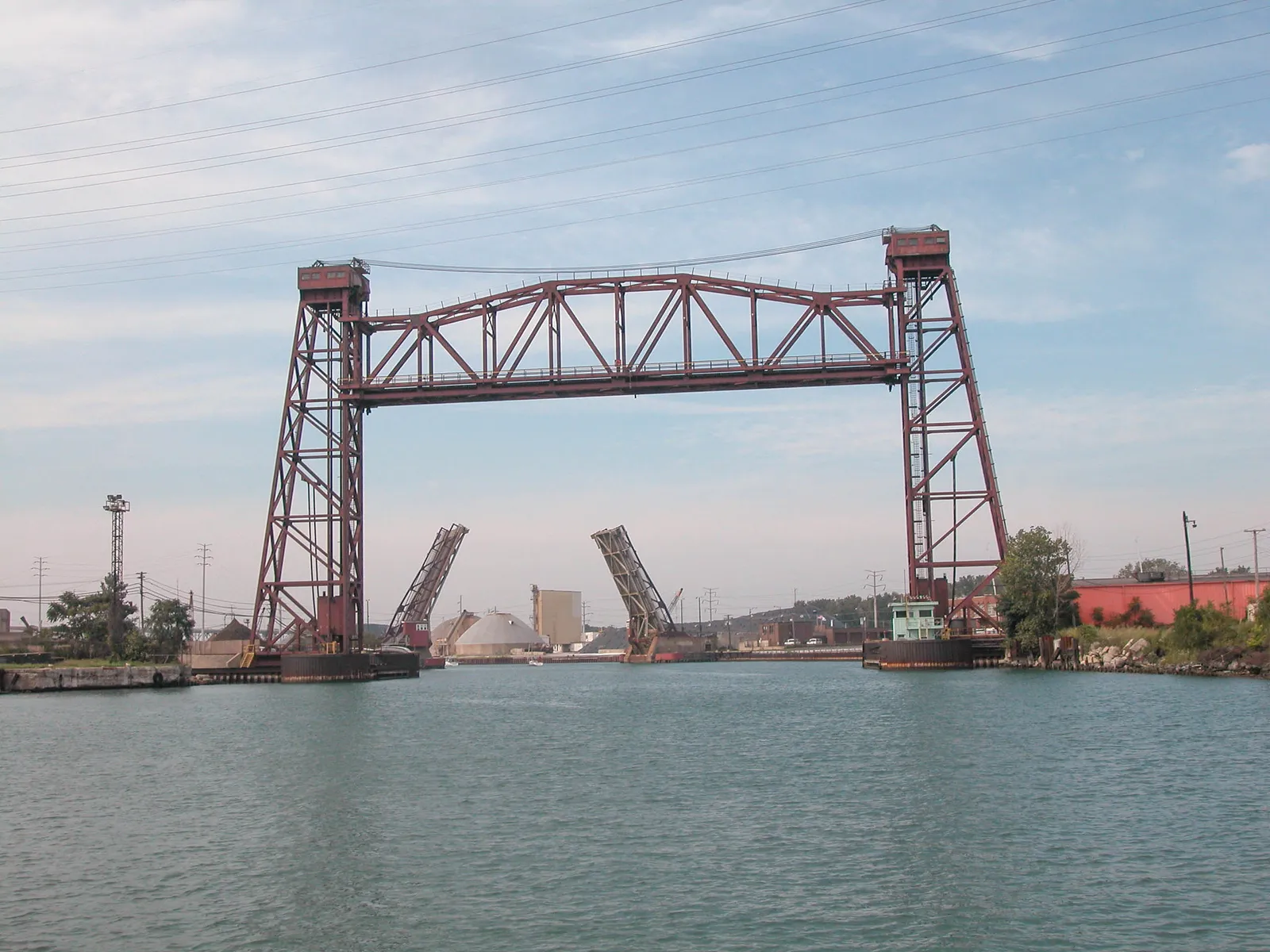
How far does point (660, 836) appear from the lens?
667 inches

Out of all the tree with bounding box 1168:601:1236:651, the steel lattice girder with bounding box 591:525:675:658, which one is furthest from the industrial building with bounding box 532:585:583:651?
the tree with bounding box 1168:601:1236:651

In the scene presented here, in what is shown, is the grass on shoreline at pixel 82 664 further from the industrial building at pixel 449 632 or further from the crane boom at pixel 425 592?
the industrial building at pixel 449 632

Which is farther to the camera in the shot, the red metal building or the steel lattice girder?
the steel lattice girder

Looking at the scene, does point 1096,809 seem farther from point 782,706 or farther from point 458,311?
point 458,311

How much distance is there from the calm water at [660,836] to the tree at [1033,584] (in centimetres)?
2409

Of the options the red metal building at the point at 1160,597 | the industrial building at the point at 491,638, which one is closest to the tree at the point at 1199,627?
the red metal building at the point at 1160,597

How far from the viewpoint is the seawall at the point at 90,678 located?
5969 centimetres

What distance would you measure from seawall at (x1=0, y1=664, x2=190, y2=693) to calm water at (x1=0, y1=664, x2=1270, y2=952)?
28.9m

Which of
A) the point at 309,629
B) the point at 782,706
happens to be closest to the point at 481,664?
the point at 309,629

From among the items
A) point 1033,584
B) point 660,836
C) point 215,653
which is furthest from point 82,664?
point 660,836

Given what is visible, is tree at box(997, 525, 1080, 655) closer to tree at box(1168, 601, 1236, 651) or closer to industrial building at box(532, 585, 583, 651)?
tree at box(1168, 601, 1236, 651)

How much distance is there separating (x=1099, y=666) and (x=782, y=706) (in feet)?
67.6

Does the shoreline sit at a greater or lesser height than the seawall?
lesser

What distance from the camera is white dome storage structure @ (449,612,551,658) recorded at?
159 meters
